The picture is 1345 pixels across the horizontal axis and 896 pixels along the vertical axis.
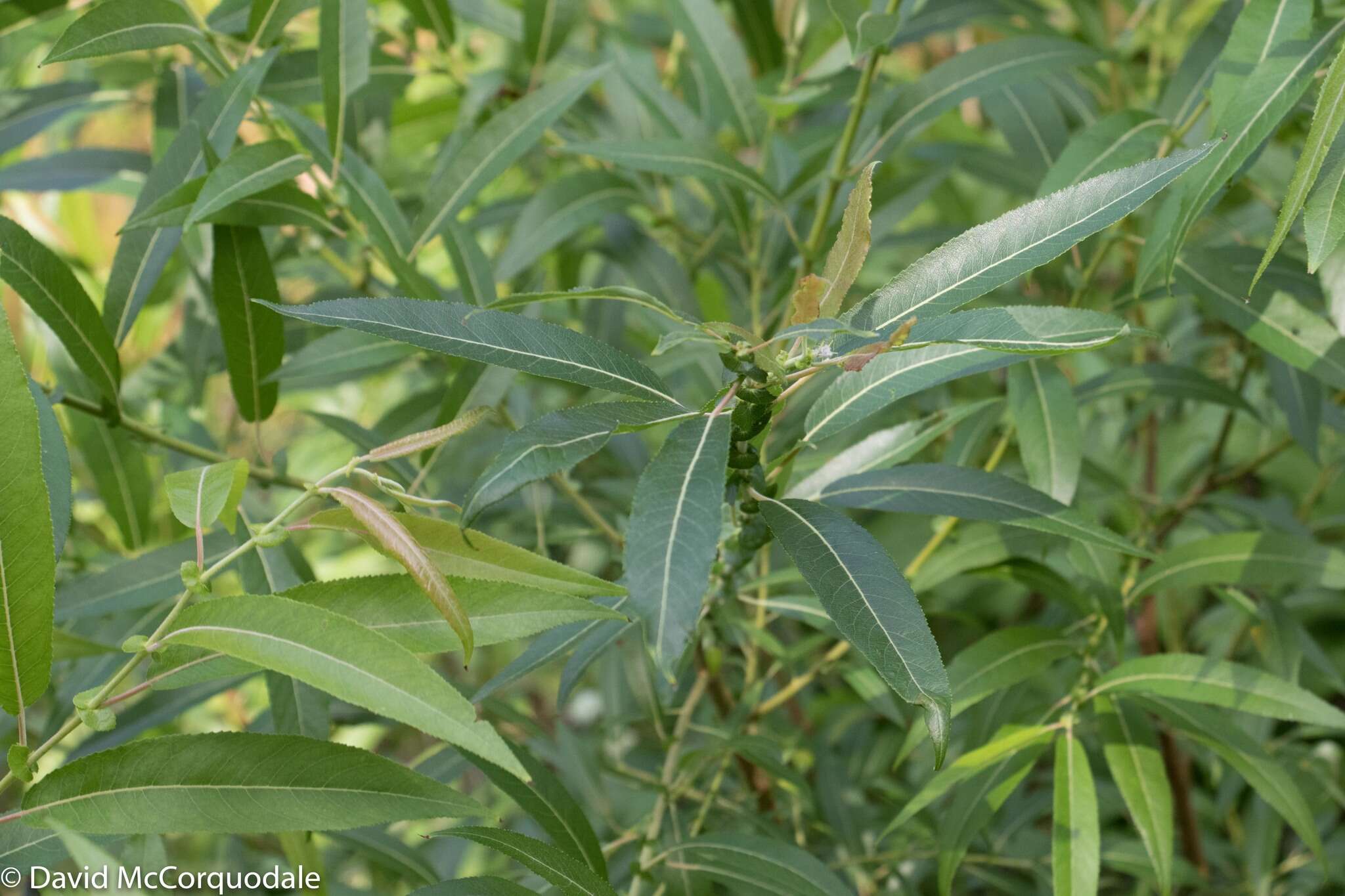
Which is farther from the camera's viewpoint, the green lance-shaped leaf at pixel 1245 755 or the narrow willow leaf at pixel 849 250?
the green lance-shaped leaf at pixel 1245 755

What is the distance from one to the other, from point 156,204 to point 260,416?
0.65 ft

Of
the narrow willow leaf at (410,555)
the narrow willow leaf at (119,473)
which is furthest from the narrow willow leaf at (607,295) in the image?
the narrow willow leaf at (119,473)

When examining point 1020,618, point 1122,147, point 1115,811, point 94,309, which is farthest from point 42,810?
point 1020,618

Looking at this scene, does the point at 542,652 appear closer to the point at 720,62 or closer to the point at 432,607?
the point at 432,607

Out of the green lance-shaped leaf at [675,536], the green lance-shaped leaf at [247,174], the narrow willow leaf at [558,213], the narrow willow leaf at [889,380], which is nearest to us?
the green lance-shaped leaf at [675,536]

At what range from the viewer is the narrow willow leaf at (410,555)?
0.45 m

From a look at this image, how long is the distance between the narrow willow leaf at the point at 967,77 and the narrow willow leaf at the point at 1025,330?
1.26 feet

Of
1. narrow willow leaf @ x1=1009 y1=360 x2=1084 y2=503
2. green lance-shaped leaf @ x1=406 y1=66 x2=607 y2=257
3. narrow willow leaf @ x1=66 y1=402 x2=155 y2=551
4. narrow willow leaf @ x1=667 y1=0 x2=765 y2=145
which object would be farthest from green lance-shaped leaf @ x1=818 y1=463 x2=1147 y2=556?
narrow willow leaf @ x1=66 y1=402 x2=155 y2=551

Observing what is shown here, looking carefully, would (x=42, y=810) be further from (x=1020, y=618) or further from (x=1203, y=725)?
Answer: (x=1020, y=618)

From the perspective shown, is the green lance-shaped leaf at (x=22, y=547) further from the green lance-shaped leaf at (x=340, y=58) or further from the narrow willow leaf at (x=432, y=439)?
the green lance-shaped leaf at (x=340, y=58)

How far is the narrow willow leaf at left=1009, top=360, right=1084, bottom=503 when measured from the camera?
73cm

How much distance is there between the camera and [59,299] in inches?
27.4

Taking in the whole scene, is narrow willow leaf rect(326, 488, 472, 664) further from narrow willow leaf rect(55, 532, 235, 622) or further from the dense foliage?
narrow willow leaf rect(55, 532, 235, 622)

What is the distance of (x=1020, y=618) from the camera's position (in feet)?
4.78
